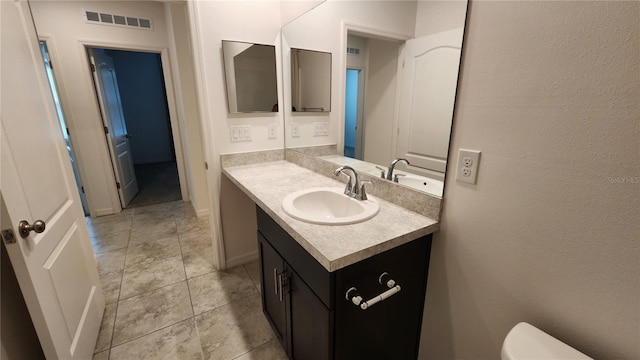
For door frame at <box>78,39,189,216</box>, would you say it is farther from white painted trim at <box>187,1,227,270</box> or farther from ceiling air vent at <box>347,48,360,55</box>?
ceiling air vent at <box>347,48,360,55</box>

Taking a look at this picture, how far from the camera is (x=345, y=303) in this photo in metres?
0.92

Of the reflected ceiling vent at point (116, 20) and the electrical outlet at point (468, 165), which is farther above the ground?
the reflected ceiling vent at point (116, 20)

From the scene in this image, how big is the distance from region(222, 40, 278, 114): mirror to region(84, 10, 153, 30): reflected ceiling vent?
201cm

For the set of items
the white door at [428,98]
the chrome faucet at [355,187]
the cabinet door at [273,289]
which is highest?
the white door at [428,98]

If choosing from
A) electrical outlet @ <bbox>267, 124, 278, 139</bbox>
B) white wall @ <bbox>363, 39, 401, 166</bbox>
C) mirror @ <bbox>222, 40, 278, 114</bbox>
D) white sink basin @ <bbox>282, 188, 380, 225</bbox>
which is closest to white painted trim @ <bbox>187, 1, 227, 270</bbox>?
mirror @ <bbox>222, 40, 278, 114</bbox>

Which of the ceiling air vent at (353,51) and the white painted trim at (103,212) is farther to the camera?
the white painted trim at (103,212)

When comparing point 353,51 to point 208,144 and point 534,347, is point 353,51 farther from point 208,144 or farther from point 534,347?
point 534,347

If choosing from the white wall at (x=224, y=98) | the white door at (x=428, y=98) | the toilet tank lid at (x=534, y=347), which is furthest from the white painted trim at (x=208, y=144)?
the toilet tank lid at (x=534, y=347)

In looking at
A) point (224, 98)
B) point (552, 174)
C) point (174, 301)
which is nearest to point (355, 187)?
point (552, 174)

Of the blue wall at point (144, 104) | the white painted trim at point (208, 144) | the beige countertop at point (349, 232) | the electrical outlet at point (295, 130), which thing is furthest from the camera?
the blue wall at point (144, 104)

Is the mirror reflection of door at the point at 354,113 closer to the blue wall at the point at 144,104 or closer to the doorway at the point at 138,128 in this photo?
the doorway at the point at 138,128

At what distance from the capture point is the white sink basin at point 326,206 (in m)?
1.12

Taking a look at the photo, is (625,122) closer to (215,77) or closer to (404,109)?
(404,109)

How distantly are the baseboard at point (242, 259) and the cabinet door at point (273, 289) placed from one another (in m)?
0.76
